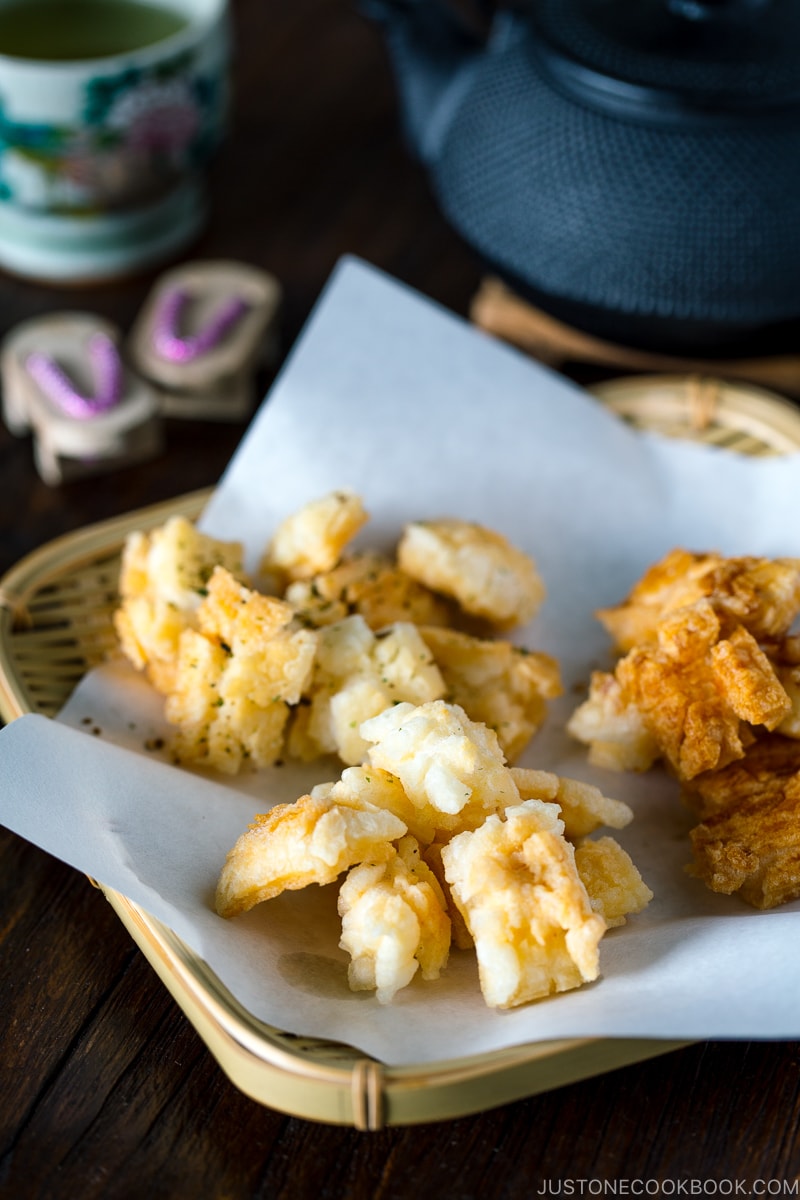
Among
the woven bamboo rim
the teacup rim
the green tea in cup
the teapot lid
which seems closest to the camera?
the teapot lid

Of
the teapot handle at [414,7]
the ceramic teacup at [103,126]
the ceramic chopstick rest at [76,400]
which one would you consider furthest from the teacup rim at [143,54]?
the ceramic chopstick rest at [76,400]

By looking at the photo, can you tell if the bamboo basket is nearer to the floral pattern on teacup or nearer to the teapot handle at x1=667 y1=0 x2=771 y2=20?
the floral pattern on teacup

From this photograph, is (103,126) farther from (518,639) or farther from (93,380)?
(518,639)

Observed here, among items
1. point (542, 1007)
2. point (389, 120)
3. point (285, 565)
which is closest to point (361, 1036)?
point (542, 1007)

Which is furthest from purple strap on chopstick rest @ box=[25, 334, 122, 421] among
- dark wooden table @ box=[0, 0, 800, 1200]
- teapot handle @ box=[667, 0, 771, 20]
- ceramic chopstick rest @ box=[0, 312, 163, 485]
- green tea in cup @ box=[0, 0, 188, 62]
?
teapot handle @ box=[667, 0, 771, 20]

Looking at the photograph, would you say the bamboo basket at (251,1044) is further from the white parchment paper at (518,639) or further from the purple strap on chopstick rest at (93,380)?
the purple strap on chopstick rest at (93,380)
